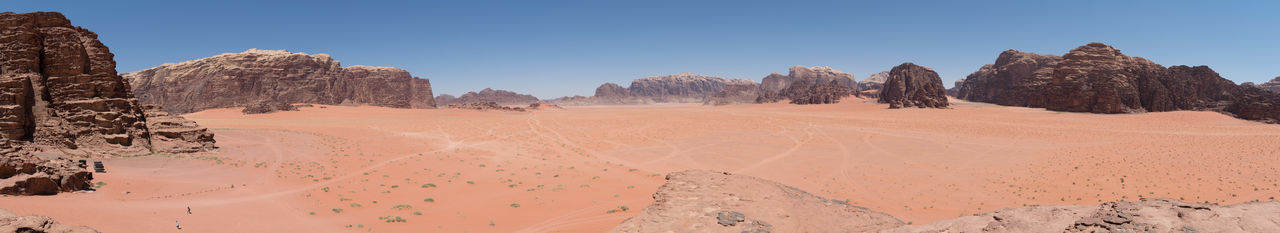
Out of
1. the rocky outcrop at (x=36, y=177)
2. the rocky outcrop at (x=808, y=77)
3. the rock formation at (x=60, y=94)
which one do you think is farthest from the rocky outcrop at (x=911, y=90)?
the rocky outcrop at (x=808, y=77)

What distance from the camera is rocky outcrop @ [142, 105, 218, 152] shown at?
15313 mm

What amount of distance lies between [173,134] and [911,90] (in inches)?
2905

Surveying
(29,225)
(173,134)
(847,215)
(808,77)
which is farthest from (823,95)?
(29,225)

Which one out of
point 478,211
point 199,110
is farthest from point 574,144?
point 199,110

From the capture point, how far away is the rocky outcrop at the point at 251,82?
2014 inches

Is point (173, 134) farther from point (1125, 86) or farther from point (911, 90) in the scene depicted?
point (911, 90)

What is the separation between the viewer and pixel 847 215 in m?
9.10

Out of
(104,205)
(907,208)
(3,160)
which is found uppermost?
(3,160)

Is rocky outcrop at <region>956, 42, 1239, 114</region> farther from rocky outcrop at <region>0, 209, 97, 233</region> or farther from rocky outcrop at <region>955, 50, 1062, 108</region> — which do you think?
rocky outcrop at <region>0, 209, 97, 233</region>

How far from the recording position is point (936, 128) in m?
29.8

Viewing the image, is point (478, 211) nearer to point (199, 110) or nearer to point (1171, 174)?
point (1171, 174)

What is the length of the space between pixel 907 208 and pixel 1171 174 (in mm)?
10761

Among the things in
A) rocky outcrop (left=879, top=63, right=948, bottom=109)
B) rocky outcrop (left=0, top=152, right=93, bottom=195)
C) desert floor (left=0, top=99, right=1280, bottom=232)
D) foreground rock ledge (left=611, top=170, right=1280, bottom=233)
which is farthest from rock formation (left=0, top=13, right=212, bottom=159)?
rocky outcrop (left=879, top=63, right=948, bottom=109)

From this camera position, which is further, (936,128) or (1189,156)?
(936,128)
